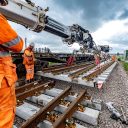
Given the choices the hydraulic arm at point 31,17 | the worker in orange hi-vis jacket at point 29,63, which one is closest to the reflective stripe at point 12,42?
the hydraulic arm at point 31,17

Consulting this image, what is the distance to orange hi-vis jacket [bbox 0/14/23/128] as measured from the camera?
8.06 feet

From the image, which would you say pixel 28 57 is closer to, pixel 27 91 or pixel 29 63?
pixel 29 63

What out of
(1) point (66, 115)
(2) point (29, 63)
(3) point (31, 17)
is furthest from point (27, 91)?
(2) point (29, 63)

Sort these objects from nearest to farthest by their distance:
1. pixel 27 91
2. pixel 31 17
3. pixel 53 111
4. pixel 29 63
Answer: pixel 53 111 < pixel 27 91 < pixel 31 17 < pixel 29 63

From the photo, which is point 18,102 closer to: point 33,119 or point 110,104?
point 33,119

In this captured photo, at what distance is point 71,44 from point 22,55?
9.57 ft

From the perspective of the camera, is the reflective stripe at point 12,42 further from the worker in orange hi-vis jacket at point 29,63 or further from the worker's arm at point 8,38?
the worker in orange hi-vis jacket at point 29,63

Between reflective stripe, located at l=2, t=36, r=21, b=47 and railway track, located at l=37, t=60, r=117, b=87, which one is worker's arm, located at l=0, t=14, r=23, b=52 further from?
railway track, located at l=37, t=60, r=117, b=87

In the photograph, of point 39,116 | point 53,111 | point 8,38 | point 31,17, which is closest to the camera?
point 8,38

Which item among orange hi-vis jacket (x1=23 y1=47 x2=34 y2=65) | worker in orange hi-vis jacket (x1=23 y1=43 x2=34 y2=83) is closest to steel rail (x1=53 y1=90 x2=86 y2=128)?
worker in orange hi-vis jacket (x1=23 y1=43 x2=34 y2=83)

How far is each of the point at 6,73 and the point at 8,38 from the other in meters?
0.42

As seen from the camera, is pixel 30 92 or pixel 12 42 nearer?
pixel 12 42

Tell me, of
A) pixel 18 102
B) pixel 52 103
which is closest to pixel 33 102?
pixel 18 102

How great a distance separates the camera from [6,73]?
8.34 ft
